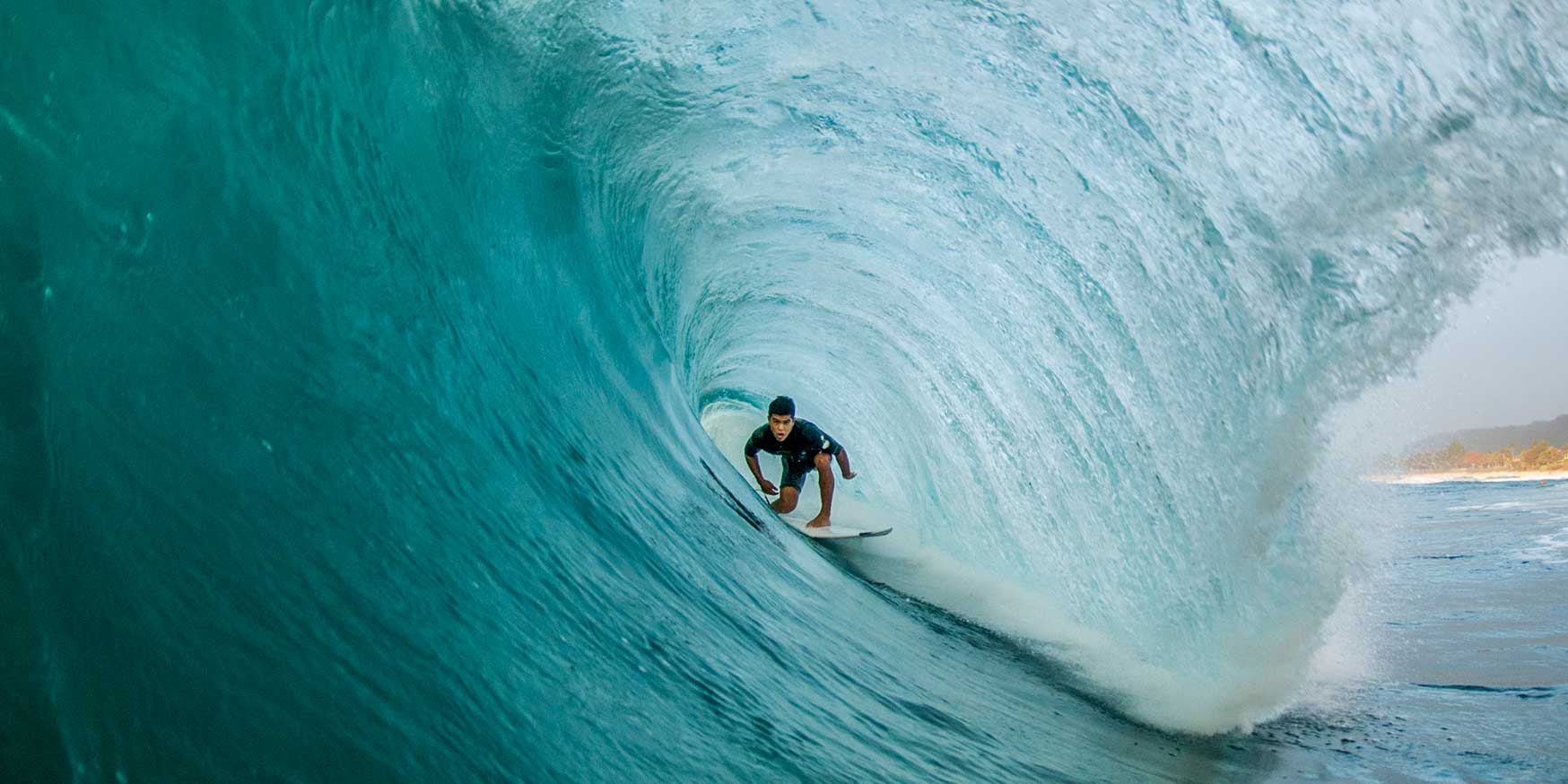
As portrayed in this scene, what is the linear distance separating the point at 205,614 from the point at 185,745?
30cm

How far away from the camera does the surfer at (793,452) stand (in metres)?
7.40

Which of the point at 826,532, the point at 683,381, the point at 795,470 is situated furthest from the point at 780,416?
the point at 826,532

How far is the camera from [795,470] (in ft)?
27.8

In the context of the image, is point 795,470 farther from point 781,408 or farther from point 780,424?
point 781,408

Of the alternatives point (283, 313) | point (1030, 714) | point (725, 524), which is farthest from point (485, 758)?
point (725, 524)

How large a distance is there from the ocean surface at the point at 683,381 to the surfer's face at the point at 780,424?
0.57m

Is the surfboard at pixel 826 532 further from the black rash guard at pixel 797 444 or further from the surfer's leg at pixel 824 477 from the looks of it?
the black rash guard at pixel 797 444

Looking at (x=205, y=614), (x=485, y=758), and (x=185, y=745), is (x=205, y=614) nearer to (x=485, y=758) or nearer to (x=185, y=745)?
(x=185, y=745)

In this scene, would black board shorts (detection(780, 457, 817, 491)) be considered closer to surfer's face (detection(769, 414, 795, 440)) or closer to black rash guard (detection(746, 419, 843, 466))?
black rash guard (detection(746, 419, 843, 466))

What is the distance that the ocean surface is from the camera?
186 centimetres

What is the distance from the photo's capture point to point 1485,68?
368cm

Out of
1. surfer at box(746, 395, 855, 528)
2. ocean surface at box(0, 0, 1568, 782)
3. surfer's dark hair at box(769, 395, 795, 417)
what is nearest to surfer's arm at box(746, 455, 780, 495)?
surfer at box(746, 395, 855, 528)

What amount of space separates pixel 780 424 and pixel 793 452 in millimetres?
954

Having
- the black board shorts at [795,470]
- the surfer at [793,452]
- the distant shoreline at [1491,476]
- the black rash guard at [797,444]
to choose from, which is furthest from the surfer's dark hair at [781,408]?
the distant shoreline at [1491,476]
